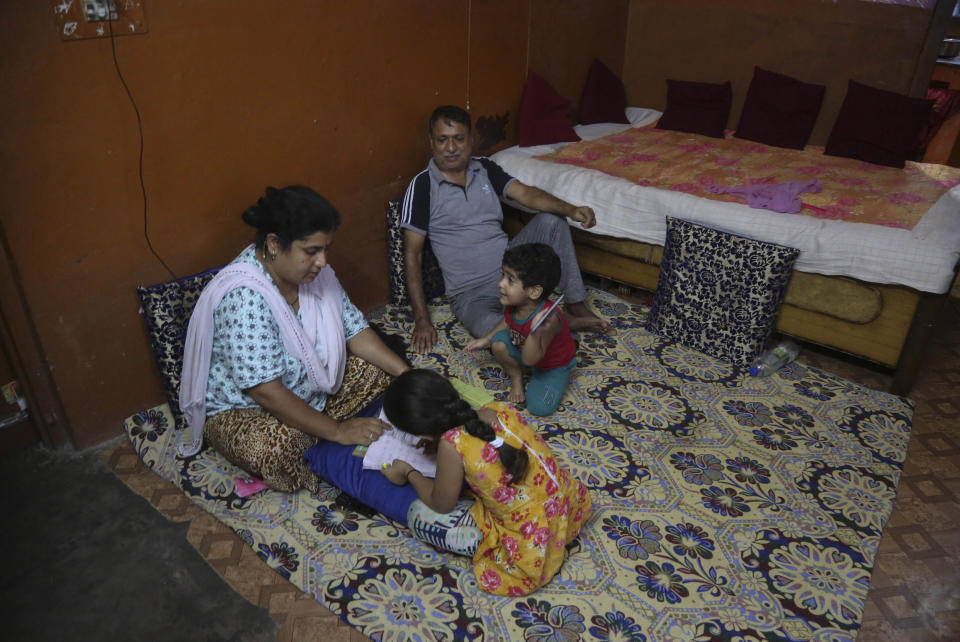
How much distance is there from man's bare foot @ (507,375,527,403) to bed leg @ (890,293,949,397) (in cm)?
166

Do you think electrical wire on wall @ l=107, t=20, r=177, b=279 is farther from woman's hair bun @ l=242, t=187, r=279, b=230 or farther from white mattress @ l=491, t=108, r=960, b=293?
white mattress @ l=491, t=108, r=960, b=293

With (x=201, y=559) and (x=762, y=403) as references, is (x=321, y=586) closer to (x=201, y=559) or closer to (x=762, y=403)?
(x=201, y=559)

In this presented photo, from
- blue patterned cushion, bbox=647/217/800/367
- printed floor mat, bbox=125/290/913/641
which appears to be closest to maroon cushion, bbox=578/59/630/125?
blue patterned cushion, bbox=647/217/800/367

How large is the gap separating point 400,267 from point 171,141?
127 cm

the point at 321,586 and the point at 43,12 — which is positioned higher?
the point at 43,12

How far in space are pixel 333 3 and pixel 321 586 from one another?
2254 mm

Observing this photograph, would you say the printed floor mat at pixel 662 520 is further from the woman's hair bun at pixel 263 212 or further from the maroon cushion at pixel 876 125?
the maroon cushion at pixel 876 125

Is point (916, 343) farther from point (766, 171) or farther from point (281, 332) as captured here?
point (281, 332)

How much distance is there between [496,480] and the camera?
1.65 m

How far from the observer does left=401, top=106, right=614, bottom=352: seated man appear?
2.96m

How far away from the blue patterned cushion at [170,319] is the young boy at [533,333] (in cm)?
112

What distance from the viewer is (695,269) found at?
2920 mm

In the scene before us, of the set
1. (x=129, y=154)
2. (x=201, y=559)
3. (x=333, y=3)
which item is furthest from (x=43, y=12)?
(x=201, y=559)

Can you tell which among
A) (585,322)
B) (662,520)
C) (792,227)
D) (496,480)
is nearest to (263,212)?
(496,480)
